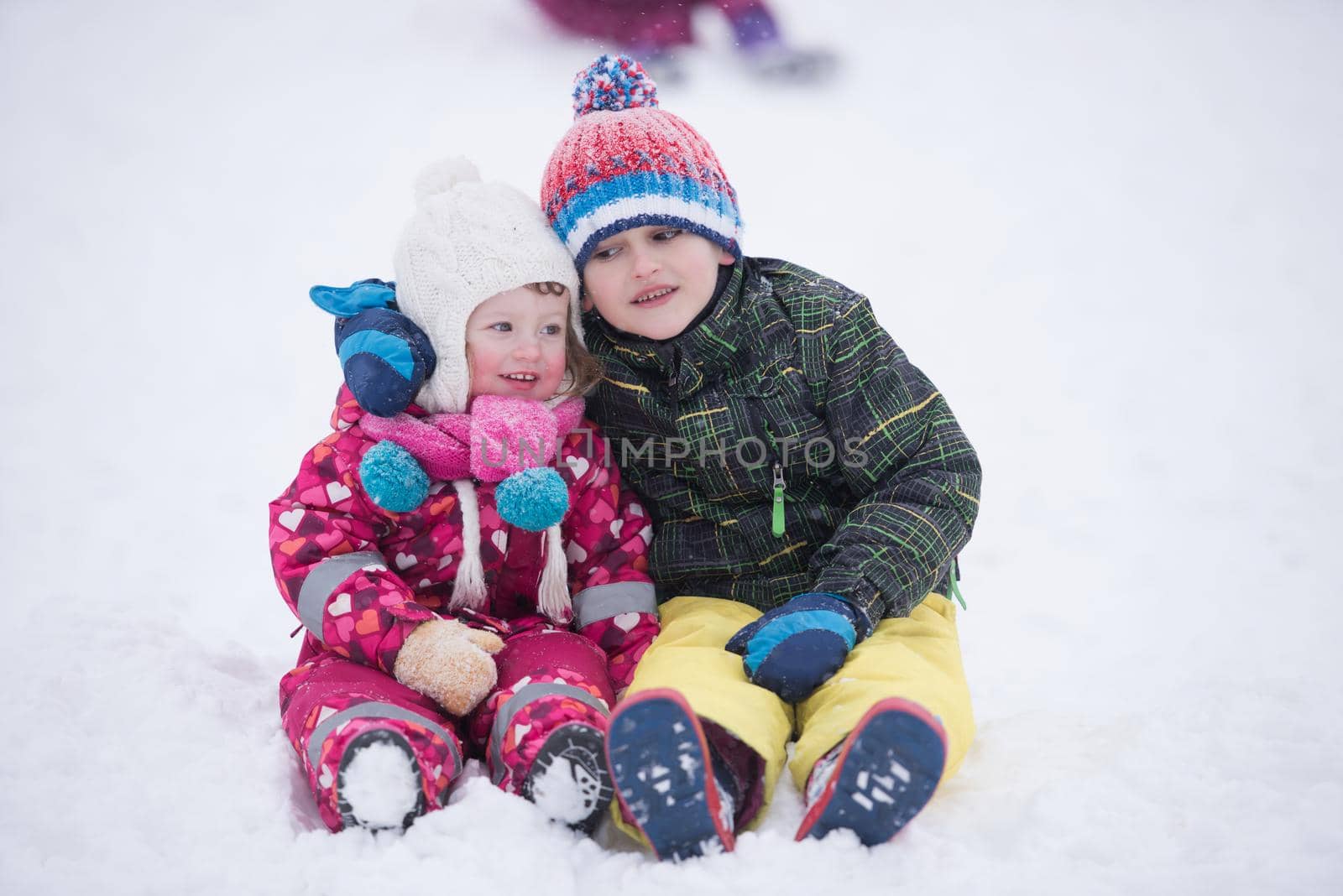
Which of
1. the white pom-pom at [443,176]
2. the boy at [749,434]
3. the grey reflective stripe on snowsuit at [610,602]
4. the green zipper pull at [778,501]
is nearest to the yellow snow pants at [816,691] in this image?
the boy at [749,434]

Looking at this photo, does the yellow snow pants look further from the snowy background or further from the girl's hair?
the girl's hair

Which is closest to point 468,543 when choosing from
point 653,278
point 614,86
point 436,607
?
point 436,607

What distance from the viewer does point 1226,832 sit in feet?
4.31

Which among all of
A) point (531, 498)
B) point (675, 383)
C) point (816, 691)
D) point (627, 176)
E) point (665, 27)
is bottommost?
point (816, 691)

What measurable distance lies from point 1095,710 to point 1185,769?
15.8 inches

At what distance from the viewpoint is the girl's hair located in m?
1.90

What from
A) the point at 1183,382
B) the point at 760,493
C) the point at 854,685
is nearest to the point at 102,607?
the point at 760,493

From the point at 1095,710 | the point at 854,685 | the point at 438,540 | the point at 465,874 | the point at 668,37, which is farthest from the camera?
the point at 668,37

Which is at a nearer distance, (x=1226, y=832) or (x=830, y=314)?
(x=1226, y=832)

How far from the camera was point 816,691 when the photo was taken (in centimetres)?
154

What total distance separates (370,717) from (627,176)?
1025mm

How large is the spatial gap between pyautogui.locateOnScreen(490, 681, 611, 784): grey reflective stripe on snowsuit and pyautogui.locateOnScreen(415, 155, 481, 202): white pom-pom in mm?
945

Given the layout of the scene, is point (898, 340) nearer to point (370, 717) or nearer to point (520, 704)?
point (520, 704)

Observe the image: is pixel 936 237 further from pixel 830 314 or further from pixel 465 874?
pixel 465 874
